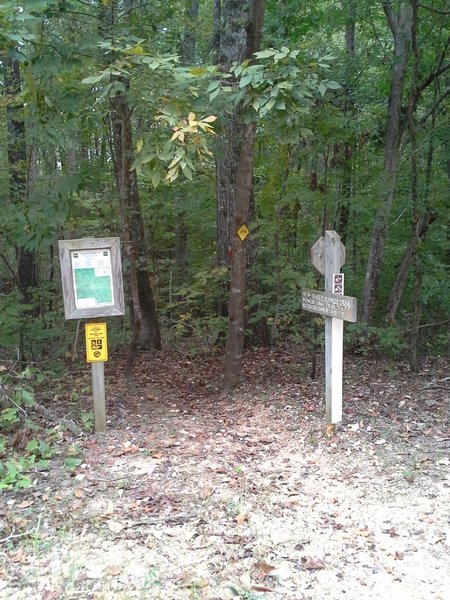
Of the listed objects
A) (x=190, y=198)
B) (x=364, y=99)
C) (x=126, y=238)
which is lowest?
(x=126, y=238)

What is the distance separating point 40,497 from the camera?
145 inches

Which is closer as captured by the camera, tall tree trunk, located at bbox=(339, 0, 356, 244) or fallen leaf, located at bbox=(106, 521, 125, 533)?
fallen leaf, located at bbox=(106, 521, 125, 533)

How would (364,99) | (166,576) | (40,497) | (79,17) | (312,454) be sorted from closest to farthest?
(166,576)
(40,497)
(312,454)
(79,17)
(364,99)

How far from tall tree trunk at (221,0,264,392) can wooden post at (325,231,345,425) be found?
1.15 meters

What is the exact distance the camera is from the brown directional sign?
4445 millimetres

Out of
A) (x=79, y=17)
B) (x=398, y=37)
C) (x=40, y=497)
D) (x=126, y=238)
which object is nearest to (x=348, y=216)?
(x=398, y=37)

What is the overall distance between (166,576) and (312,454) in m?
1.98

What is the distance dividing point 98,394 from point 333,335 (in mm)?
2241

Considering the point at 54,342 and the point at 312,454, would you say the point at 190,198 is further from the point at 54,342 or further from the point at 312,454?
the point at 312,454

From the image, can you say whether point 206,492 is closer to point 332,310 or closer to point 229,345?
point 332,310

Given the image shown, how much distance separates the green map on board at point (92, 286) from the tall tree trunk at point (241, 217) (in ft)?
5.08

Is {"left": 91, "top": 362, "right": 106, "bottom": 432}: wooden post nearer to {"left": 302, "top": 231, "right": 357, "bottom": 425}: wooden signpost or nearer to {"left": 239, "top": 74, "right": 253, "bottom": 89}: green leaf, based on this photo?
{"left": 302, "top": 231, "right": 357, "bottom": 425}: wooden signpost

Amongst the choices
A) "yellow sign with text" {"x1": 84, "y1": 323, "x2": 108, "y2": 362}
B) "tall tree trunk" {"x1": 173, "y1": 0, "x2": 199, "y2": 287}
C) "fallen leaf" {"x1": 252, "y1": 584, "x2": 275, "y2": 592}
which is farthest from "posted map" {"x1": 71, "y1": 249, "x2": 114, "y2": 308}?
"tall tree trunk" {"x1": 173, "y1": 0, "x2": 199, "y2": 287}

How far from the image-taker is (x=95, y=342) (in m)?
4.74
